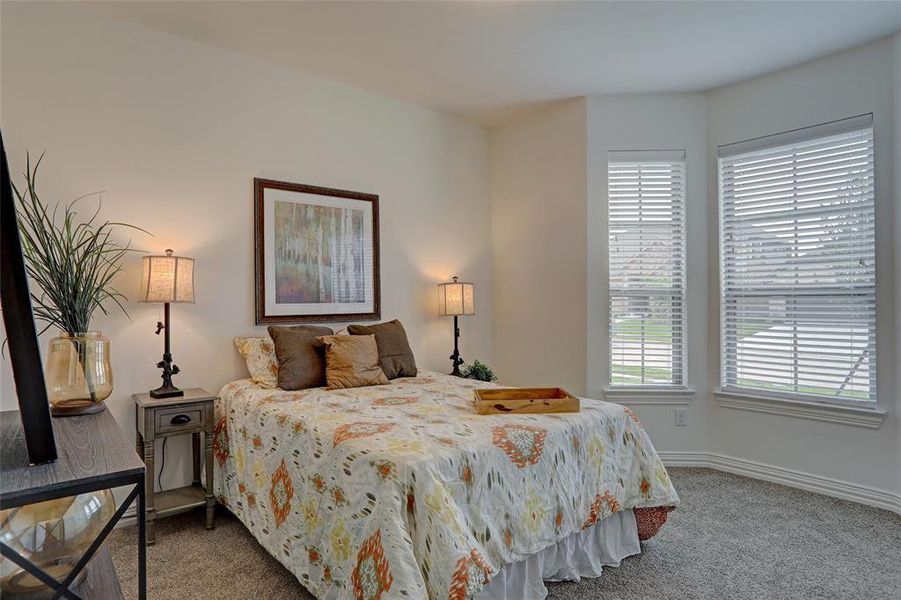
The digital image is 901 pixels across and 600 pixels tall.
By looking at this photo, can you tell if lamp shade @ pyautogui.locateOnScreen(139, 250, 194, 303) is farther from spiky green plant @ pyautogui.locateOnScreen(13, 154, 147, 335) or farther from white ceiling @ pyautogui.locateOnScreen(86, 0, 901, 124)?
white ceiling @ pyautogui.locateOnScreen(86, 0, 901, 124)

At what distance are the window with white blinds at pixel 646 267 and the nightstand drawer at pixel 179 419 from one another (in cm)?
295

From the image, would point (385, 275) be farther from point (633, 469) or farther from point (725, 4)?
point (725, 4)

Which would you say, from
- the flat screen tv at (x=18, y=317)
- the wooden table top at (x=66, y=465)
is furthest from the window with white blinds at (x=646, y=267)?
the flat screen tv at (x=18, y=317)

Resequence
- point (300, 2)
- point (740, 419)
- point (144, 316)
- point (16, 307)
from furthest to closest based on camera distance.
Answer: point (740, 419) < point (144, 316) < point (300, 2) < point (16, 307)

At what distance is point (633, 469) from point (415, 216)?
264cm

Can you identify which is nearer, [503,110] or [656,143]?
[656,143]

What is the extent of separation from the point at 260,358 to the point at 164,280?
27.9 inches

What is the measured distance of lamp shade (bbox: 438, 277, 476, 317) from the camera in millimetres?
4188

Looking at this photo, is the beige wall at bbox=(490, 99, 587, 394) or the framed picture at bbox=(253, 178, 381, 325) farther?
the beige wall at bbox=(490, 99, 587, 394)

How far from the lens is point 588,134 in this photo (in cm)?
407

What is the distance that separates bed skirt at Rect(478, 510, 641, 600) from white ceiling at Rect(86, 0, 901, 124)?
8.93 feet

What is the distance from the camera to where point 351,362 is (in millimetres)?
3129

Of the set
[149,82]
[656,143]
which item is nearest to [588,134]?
[656,143]

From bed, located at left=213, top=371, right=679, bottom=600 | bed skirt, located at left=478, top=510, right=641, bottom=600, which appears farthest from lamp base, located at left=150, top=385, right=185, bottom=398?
bed skirt, located at left=478, top=510, right=641, bottom=600
